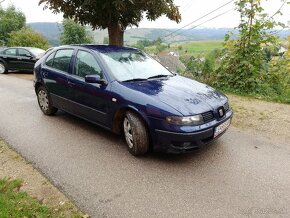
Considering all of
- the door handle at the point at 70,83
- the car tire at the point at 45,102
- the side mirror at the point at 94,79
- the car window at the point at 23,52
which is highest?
the side mirror at the point at 94,79

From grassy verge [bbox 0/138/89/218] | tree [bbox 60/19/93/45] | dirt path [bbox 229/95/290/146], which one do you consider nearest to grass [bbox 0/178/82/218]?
grassy verge [bbox 0/138/89/218]

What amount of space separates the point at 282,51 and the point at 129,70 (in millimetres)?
6057

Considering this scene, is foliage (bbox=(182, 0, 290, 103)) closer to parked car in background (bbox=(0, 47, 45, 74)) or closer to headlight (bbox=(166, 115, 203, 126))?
headlight (bbox=(166, 115, 203, 126))

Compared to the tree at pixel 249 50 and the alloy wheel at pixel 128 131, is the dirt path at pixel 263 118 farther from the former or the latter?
the alloy wheel at pixel 128 131

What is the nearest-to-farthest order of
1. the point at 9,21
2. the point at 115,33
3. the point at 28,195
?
the point at 28,195
the point at 115,33
the point at 9,21

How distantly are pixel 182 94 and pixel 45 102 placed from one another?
3424 millimetres

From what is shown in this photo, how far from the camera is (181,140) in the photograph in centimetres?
408

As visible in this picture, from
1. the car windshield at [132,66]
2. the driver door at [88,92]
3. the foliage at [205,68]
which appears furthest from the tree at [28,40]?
the car windshield at [132,66]

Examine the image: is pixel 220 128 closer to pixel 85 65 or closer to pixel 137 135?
pixel 137 135

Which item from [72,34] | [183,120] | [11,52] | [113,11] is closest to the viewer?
[183,120]

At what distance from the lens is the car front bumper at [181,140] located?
407cm

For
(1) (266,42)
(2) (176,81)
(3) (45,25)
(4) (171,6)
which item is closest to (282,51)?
(1) (266,42)

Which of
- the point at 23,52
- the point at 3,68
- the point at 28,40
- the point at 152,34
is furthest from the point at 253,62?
the point at 152,34

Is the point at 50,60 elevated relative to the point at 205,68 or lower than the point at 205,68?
elevated
